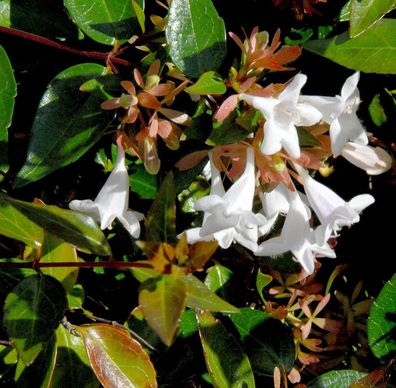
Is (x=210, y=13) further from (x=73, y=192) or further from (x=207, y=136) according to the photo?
(x=73, y=192)

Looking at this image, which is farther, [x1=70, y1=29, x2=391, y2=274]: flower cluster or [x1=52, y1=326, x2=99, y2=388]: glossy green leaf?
[x1=52, y1=326, x2=99, y2=388]: glossy green leaf

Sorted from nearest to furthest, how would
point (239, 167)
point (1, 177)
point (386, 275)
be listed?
point (239, 167) < point (1, 177) < point (386, 275)

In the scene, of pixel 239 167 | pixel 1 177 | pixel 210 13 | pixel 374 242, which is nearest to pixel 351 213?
pixel 239 167

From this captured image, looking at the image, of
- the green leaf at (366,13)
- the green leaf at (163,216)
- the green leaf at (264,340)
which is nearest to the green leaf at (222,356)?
the green leaf at (264,340)

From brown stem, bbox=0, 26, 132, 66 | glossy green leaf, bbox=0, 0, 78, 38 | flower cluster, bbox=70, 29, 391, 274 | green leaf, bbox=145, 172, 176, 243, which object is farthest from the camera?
glossy green leaf, bbox=0, 0, 78, 38

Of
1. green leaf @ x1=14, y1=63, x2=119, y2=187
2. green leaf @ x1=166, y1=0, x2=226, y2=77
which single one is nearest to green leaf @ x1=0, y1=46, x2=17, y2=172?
green leaf @ x1=14, y1=63, x2=119, y2=187

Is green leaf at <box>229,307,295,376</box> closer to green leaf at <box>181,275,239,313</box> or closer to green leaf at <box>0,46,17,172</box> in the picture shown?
green leaf at <box>181,275,239,313</box>

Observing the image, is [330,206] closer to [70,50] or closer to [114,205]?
[114,205]
